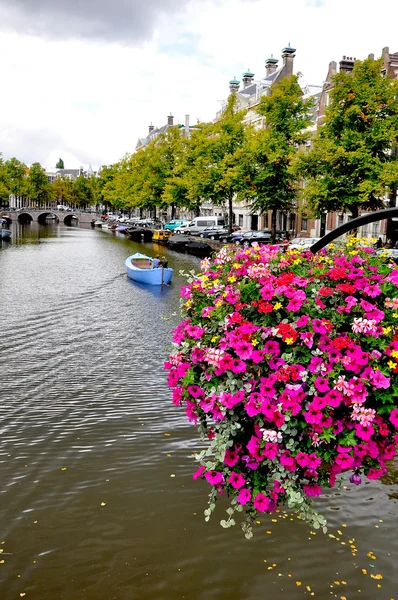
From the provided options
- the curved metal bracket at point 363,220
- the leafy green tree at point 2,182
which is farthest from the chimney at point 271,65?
the curved metal bracket at point 363,220

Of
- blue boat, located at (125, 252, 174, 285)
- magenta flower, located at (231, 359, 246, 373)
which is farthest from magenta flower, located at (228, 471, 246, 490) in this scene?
blue boat, located at (125, 252, 174, 285)

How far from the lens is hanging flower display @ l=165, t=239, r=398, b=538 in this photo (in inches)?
186

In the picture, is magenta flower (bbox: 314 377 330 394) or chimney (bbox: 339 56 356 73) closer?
magenta flower (bbox: 314 377 330 394)

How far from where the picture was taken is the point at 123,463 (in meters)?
9.70

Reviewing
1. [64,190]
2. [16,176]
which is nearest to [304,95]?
[16,176]

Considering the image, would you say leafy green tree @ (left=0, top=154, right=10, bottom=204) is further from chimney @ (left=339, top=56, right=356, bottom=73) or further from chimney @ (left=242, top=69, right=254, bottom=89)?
chimney @ (left=339, top=56, right=356, bottom=73)

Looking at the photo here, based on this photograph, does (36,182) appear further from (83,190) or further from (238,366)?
(238,366)

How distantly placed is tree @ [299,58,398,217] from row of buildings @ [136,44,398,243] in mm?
5484

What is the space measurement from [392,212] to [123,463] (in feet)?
22.4

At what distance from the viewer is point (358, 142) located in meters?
36.1

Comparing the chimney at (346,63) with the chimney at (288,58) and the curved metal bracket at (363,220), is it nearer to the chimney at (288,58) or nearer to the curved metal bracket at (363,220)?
the chimney at (288,58)

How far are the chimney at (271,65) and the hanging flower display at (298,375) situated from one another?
8425 cm

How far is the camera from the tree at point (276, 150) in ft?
145

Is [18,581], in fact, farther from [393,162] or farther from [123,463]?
[393,162]
